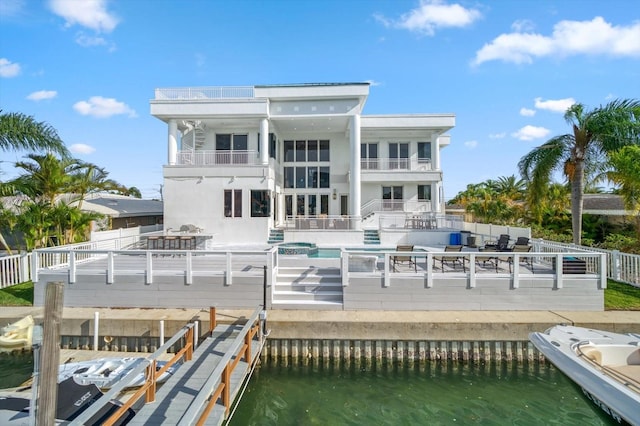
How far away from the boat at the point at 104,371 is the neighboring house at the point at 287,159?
11446 mm

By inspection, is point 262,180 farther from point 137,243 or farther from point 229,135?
point 137,243

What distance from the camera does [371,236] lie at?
20188mm

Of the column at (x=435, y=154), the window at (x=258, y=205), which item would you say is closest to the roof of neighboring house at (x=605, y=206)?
the column at (x=435, y=154)

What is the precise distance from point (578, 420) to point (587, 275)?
4.45 metres

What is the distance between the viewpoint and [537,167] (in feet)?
51.2

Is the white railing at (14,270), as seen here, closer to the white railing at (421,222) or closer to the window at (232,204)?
the window at (232,204)

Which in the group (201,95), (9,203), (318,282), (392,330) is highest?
(201,95)

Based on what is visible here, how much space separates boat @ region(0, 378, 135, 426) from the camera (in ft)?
16.2

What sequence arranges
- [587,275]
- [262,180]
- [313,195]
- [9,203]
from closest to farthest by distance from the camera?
[587,275]
[9,203]
[262,180]
[313,195]

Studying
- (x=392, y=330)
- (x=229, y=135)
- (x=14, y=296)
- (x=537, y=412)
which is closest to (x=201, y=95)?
(x=229, y=135)

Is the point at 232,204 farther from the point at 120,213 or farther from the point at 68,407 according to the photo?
the point at 68,407

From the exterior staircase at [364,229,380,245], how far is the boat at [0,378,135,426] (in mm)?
15573

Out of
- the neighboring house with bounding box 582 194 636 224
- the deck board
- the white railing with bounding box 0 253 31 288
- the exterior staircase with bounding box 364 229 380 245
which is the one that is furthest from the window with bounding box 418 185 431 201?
the white railing with bounding box 0 253 31 288

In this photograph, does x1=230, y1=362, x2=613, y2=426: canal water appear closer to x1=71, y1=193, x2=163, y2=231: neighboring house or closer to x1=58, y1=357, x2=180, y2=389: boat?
x1=58, y1=357, x2=180, y2=389: boat
